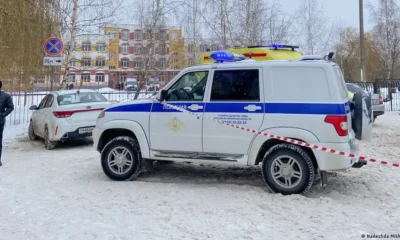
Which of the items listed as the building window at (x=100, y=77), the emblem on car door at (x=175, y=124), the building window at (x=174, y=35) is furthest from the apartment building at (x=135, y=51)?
the emblem on car door at (x=175, y=124)

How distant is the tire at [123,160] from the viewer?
6395mm

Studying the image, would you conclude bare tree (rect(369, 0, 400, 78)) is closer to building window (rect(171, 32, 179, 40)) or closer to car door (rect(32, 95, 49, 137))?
building window (rect(171, 32, 179, 40))

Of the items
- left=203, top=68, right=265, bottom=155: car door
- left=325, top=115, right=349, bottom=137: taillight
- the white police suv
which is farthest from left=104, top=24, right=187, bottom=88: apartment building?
left=325, top=115, right=349, bottom=137: taillight

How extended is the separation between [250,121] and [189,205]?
156 centimetres

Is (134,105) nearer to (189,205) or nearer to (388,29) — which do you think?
(189,205)

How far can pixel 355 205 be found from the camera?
200 inches

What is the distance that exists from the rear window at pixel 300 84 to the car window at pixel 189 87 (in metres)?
1.18

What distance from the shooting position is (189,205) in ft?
16.9

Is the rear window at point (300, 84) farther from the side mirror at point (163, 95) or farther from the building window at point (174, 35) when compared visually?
the building window at point (174, 35)

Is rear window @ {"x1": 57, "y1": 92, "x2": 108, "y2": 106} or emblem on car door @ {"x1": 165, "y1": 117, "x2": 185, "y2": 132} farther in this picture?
rear window @ {"x1": 57, "y1": 92, "x2": 108, "y2": 106}

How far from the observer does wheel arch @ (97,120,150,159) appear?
6.29 metres

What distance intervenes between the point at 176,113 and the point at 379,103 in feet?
32.7

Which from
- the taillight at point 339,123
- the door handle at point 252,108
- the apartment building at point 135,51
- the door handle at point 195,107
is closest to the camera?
the taillight at point 339,123

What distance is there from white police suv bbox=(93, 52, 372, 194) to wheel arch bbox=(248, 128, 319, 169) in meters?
0.01
